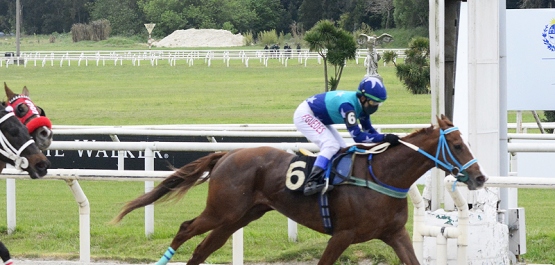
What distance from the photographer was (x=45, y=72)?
38.4 m

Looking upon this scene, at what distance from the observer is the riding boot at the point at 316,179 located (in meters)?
4.98

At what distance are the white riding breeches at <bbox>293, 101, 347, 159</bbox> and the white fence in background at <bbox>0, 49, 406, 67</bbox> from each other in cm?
3467

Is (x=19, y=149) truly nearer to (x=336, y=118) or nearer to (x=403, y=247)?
(x=336, y=118)

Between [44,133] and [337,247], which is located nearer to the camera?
[337,247]

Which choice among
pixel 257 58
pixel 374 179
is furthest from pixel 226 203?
pixel 257 58

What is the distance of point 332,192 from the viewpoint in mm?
5016

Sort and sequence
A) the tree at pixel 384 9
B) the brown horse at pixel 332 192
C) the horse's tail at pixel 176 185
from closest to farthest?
the brown horse at pixel 332 192
the horse's tail at pixel 176 185
the tree at pixel 384 9

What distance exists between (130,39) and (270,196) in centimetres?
5359

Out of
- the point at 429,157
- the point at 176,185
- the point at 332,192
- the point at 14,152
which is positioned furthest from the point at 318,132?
the point at 14,152

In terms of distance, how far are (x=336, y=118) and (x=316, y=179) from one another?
0.41 metres

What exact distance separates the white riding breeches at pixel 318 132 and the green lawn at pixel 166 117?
121 cm

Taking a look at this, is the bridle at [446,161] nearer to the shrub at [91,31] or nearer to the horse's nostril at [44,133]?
the horse's nostril at [44,133]

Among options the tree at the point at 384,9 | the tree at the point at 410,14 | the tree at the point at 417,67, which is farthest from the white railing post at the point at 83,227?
the tree at the point at 384,9

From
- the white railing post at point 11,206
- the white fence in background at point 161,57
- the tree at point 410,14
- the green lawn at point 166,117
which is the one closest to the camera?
the green lawn at point 166,117
